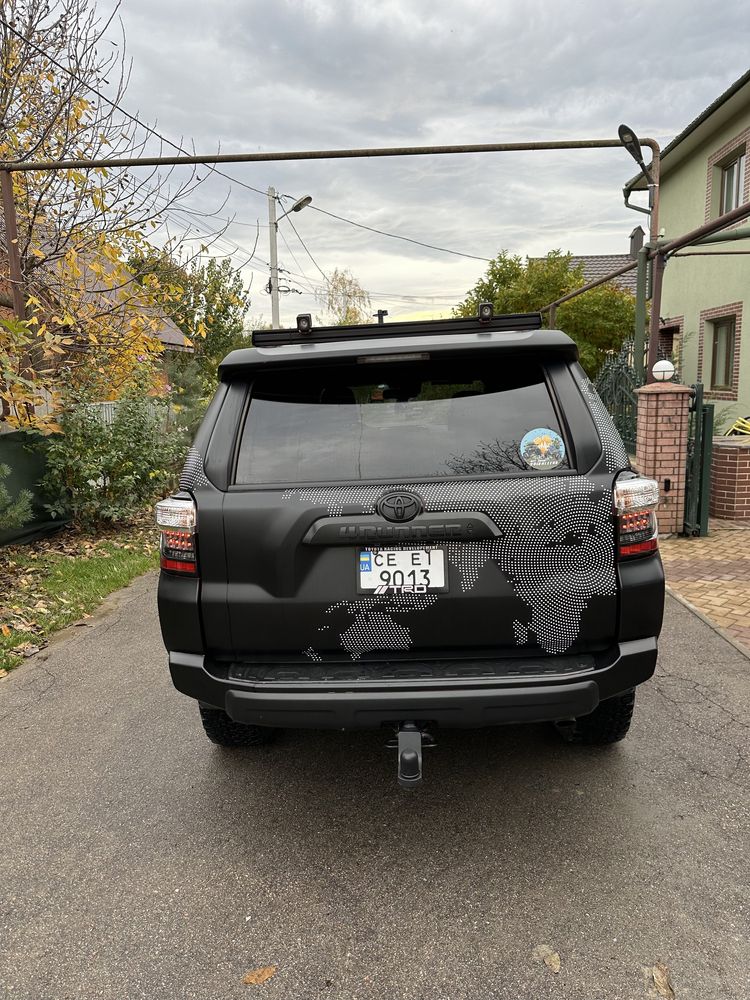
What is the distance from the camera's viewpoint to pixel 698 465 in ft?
22.5

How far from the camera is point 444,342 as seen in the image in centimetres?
243

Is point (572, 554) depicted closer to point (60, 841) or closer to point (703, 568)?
point (60, 841)

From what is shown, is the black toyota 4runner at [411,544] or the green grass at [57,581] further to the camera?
the green grass at [57,581]

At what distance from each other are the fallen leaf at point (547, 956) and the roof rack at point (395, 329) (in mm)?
2036

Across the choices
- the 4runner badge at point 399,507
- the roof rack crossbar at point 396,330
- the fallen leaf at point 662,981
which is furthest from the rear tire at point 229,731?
the fallen leaf at point 662,981

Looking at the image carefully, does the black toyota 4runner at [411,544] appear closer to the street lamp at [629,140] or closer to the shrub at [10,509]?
the shrub at [10,509]

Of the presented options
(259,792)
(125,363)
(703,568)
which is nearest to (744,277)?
(703,568)

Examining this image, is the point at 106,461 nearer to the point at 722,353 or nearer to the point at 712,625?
the point at 712,625

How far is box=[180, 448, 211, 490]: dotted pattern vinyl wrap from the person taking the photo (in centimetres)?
242

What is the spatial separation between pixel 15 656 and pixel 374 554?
136 inches

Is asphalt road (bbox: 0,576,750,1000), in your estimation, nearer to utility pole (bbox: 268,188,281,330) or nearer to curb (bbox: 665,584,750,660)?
curb (bbox: 665,584,750,660)

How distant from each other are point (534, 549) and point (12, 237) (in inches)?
277

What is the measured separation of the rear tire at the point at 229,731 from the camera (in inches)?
115

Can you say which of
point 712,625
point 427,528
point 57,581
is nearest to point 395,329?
point 427,528
